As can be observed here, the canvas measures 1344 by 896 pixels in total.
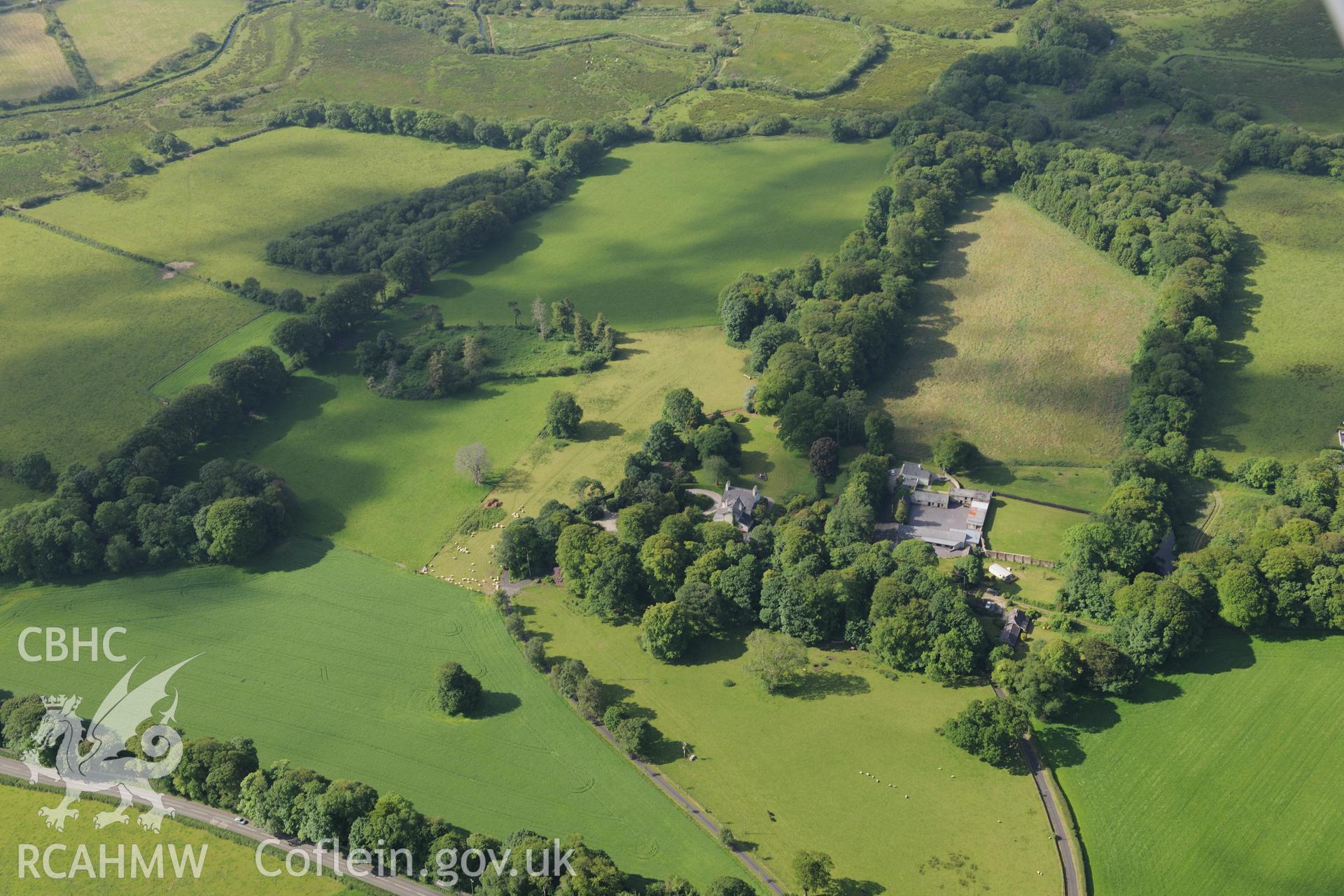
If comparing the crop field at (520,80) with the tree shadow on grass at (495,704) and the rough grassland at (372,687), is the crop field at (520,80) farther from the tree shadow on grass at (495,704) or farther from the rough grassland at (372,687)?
the tree shadow on grass at (495,704)

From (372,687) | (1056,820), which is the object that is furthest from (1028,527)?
(372,687)

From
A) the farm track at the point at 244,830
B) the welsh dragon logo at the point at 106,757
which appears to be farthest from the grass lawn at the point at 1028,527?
the welsh dragon logo at the point at 106,757

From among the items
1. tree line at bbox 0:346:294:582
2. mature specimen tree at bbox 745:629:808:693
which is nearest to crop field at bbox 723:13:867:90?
tree line at bbox 0:346:294:582

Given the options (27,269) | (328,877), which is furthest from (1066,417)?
(27,269)

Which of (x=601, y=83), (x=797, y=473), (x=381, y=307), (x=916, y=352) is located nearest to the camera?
(x=797, y=473)

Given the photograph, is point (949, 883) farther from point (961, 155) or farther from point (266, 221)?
point (266, 221)

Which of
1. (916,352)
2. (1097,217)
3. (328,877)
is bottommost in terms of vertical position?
(328,877)
